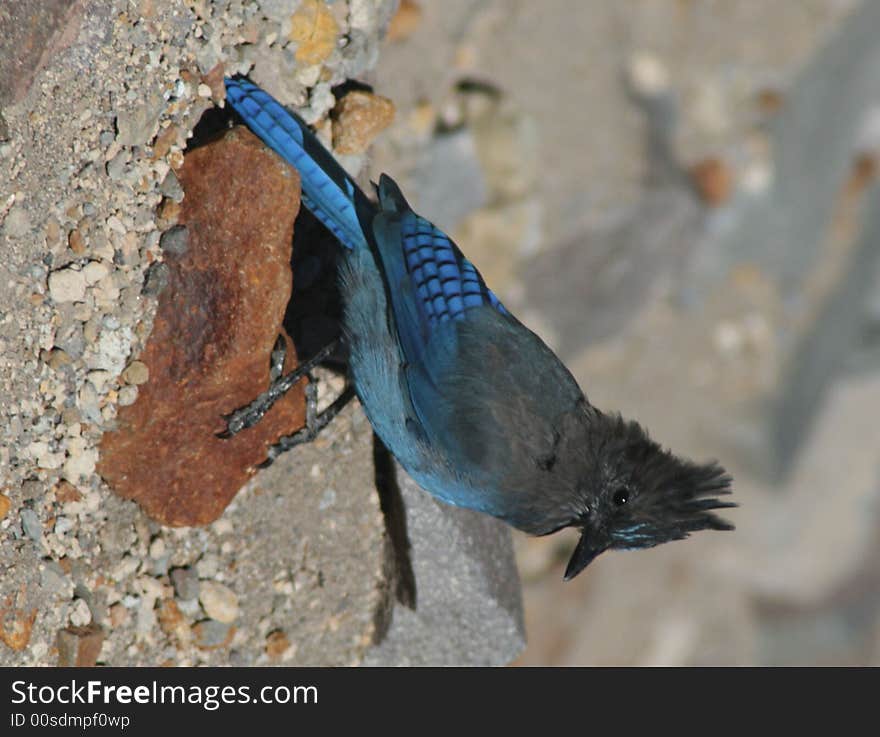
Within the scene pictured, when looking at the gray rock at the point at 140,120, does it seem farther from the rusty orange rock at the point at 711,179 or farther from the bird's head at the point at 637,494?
the rusty orange rock at the point at 711,179

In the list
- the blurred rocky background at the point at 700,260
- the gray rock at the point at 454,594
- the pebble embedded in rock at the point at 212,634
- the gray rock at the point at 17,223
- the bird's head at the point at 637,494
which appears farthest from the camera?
the blurred rocky background at the point at 700,260

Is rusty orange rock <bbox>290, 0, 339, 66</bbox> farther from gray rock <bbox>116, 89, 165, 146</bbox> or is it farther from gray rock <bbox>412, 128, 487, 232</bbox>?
gray rock <bbox>412, 128, 487, 232</bbox>

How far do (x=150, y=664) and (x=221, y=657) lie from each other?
1.02ft

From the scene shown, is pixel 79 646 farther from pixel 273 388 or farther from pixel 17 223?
pixel 17 223

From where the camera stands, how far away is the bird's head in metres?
3.75

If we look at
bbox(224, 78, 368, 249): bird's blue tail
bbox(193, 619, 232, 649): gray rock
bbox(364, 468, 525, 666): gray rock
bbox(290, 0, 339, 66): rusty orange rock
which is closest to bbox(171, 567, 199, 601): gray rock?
bbox(193, 619, 232, 649): gray rock

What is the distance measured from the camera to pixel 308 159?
12.7ft

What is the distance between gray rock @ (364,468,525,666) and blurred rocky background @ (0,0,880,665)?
14mm

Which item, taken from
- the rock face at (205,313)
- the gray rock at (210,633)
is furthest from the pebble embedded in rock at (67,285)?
the gray rock at (210,633)

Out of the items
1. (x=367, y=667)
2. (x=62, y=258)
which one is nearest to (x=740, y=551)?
(x=367, y=667)

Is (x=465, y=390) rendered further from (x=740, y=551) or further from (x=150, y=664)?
(x=740, y=551)

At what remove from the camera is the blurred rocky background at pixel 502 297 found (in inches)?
137

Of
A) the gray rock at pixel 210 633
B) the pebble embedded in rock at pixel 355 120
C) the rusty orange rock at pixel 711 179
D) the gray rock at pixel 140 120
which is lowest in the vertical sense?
the gray rock at pixel 210 633

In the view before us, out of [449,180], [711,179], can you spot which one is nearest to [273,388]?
[449,180]
